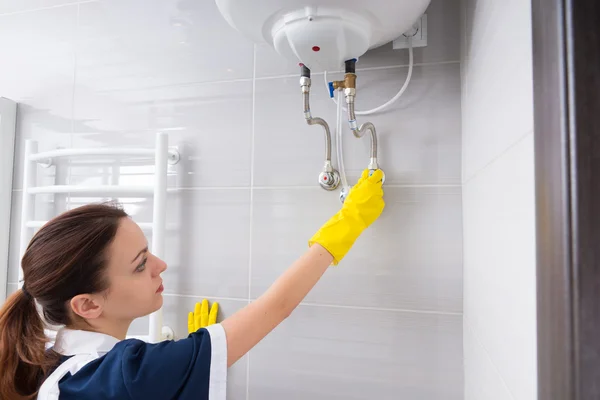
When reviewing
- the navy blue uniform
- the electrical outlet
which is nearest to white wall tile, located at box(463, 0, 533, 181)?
the electrical outlet

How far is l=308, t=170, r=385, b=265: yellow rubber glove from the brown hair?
440 millimetres

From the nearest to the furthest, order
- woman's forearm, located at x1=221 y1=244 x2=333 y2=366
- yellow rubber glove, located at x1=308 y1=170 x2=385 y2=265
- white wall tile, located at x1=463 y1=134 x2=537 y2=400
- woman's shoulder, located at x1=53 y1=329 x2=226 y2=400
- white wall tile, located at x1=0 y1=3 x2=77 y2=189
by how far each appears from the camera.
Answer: white wall tile, located at x1=463 y1=134 x2=537 y2=400 < woman's shoulder, located at x1=53 y1=329 x2=226 y2=400 < woman's forearm, located at x1=221 y1=244 x2=333 y2=366 < yellow rubber glove, located at x1=308 y1=170 x2=385 y2=265 < white wall tile, located at x1=0 y1=3 x2=77 y2=189

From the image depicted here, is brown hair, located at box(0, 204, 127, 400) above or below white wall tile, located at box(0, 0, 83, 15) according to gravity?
below

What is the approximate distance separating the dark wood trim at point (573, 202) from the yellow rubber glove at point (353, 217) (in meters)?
0.57

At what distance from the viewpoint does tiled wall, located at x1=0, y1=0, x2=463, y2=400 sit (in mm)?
1073

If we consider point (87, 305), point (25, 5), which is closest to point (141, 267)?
point (87, 305)

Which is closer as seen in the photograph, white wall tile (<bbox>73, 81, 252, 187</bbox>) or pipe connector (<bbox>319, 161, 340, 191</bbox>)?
pipe connector (<bbox>319, 161, 340, 191</bbox>)

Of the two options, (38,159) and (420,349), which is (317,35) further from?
(38,159)

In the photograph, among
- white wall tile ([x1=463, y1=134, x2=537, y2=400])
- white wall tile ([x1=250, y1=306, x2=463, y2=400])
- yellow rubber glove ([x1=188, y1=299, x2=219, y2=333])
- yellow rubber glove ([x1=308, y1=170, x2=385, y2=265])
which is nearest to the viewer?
white wall tile ([x1=463, y1=134, x2=537, y2=400])

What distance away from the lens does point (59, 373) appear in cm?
73

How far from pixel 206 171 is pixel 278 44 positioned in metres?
0.48

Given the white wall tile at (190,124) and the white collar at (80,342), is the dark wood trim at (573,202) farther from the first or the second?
the white wall tile at (190,124)

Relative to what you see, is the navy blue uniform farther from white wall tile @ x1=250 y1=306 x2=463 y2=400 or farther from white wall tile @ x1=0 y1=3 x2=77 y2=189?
white wall tile @ x1=0 y1=3 x2=77 y2=189

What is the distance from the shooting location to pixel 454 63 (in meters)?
1.08
